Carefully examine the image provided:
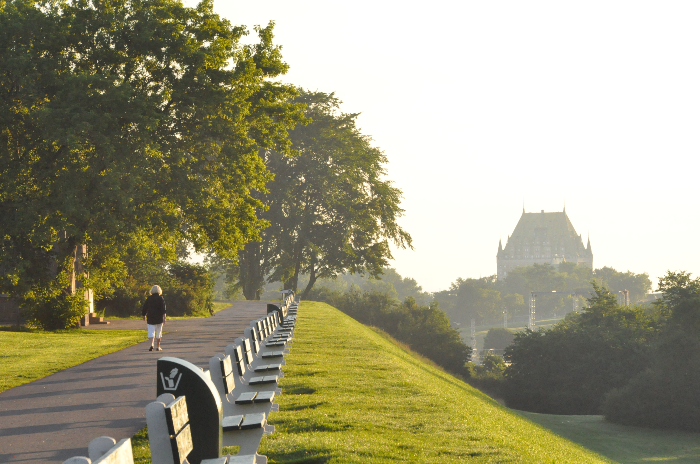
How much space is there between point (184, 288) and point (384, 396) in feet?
95.1

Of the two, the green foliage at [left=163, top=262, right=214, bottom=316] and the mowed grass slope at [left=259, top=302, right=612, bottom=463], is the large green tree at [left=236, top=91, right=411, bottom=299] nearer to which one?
the green foliage at [left=163, top=262, right=214, bottom=316]

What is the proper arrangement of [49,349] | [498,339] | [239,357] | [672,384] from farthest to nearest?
[498,339] < [672,384] < [49,349] < [239,357]

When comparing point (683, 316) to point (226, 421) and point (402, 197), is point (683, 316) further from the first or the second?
point (226, 421)

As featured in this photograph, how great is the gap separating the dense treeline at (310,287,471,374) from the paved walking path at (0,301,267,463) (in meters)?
35.7

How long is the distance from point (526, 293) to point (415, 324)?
131m

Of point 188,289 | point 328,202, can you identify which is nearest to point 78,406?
point 188,289

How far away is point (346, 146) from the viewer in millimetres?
53469

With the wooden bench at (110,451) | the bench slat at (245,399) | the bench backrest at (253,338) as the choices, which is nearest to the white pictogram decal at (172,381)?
the wooden bench at (110,451)

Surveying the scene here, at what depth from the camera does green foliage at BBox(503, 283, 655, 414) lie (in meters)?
41.8

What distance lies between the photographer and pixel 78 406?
1113 cm

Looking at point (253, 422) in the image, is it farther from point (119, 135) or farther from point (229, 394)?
point (119, 135)

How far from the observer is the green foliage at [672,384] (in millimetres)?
32406

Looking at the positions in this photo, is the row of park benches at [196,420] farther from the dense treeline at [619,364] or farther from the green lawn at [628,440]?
the dense treeline at [619,364]

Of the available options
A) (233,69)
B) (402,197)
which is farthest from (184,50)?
(402,197)
